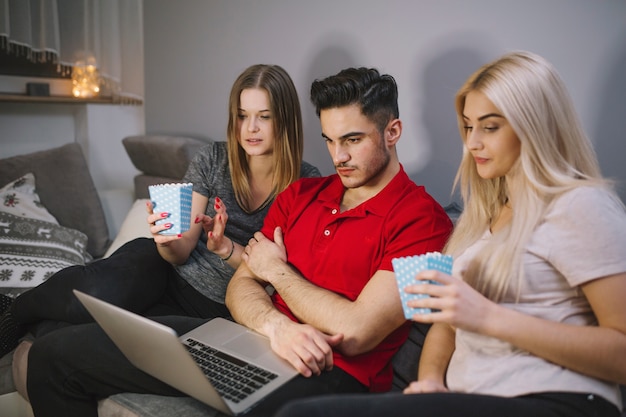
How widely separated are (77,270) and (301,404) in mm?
1091

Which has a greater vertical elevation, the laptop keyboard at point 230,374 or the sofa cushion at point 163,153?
the sofa cushion at point 163,153

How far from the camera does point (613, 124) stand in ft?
5.07

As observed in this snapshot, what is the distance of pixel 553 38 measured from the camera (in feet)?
5.31

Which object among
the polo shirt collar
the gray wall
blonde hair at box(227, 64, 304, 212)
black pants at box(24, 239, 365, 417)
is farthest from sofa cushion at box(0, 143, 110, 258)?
the polo shirt collar

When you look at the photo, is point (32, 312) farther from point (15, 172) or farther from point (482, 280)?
point (482, 280)

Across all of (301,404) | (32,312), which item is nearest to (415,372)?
(301,404)

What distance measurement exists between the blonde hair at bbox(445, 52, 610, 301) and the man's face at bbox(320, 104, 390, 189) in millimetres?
392

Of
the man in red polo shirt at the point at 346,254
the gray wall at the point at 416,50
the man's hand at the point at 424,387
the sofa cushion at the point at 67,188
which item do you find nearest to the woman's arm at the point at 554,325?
the man's hand at the point at 424,387

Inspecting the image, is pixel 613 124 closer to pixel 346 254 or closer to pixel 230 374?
pixel 346 254

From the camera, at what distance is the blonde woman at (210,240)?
179cm

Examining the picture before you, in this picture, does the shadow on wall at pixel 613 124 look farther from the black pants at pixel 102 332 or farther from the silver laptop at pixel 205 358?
the silver laptop at pixel 205 358

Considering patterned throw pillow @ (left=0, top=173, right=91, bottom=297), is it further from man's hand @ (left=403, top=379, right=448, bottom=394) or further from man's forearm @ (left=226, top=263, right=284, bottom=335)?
man's hand @ (left=403, top=379, right=448, bottom=394)

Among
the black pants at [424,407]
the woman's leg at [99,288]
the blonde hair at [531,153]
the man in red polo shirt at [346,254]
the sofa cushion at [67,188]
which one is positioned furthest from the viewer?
the sofa cushion at [67,188]

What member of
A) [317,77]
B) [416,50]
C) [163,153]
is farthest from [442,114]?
[163,153]
